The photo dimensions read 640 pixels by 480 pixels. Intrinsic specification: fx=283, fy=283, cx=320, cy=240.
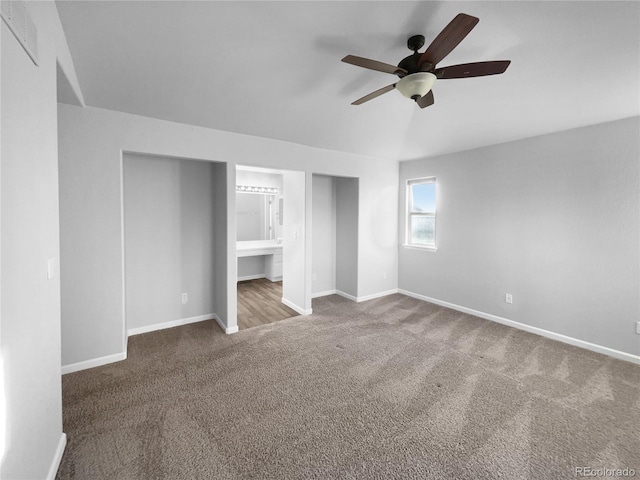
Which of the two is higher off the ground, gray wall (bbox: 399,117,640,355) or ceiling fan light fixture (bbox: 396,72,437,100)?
ceiling fan light fixture (bbox: 396,72,437,100)

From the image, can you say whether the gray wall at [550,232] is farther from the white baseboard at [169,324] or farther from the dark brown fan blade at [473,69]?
the white baseboard at [169,324]

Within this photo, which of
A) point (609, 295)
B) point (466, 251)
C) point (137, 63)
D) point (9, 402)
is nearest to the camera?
point (9, 402)

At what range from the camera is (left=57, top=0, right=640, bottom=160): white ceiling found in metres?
1.72

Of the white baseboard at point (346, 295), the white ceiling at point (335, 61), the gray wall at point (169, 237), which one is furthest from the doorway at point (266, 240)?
the white ceiling at point (335, 61)

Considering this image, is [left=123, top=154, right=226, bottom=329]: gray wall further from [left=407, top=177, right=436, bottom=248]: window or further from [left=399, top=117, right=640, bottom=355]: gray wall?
[left=399, top=117, right=640, bottom=355]: gray wall

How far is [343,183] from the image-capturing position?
497 centimetres

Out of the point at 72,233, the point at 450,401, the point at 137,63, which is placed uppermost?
the point at 137,63

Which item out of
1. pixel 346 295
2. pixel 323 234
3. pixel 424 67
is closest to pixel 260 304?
pixel 346 295

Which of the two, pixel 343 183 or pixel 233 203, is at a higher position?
pixel 343 183

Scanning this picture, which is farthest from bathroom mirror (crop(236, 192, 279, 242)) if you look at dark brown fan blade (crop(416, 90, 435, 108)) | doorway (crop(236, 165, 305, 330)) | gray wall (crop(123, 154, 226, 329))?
dark brown fan blade (crop(416, 90, 435, 108))

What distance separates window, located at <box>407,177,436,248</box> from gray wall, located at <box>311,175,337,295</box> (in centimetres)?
137

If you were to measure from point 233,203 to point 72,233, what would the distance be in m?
1.53

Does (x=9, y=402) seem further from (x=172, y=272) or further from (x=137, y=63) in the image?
(x=172, y=272)

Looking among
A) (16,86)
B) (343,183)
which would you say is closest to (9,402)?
(16,86)
